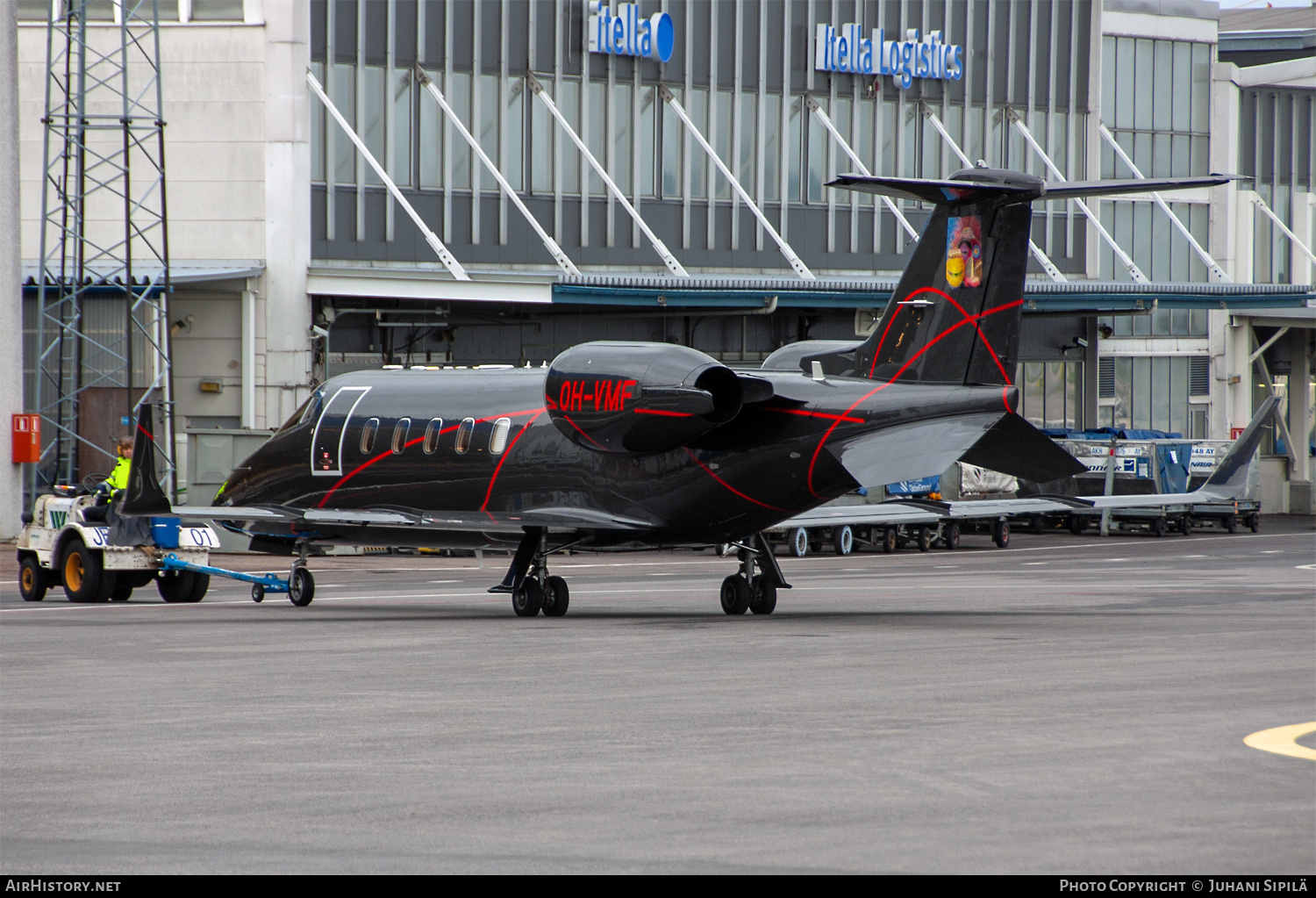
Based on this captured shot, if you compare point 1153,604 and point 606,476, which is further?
point 1153,604

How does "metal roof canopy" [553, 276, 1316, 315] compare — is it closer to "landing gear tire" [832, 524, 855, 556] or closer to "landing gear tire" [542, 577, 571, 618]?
"landing gear tire" [832, 524, 855, 556]

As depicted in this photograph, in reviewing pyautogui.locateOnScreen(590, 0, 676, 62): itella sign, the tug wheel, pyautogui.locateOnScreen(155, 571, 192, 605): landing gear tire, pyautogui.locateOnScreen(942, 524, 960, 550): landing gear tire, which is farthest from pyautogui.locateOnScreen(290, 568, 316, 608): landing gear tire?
pyautogui.locateOnScreen(590, 0, 676, 62): itella sign

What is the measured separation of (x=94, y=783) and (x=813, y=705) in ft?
17.9

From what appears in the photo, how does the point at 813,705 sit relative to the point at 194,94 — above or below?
below

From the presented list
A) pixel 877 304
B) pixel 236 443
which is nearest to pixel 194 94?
pixel 236 443

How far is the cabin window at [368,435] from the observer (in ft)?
82.8

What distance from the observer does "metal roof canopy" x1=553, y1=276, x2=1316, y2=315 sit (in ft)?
154

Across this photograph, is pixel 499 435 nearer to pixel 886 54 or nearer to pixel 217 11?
pixel 217 11

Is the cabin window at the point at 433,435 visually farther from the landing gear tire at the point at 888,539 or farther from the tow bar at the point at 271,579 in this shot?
the landing gear tire at the point at 888,539

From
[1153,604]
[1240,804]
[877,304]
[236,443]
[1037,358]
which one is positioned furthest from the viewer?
[1037,358]

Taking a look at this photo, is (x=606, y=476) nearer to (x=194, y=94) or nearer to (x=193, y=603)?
(x=193, y=603)

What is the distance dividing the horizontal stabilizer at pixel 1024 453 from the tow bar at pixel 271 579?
400 inches

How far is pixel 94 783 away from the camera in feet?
31.9

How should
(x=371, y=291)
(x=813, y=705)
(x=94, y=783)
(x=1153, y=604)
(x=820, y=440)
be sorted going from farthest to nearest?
(x=371, y=291) < (x=1153, y=604) < (x=820, y=440) < (x=813, y=705) < (x=94, y=783)
